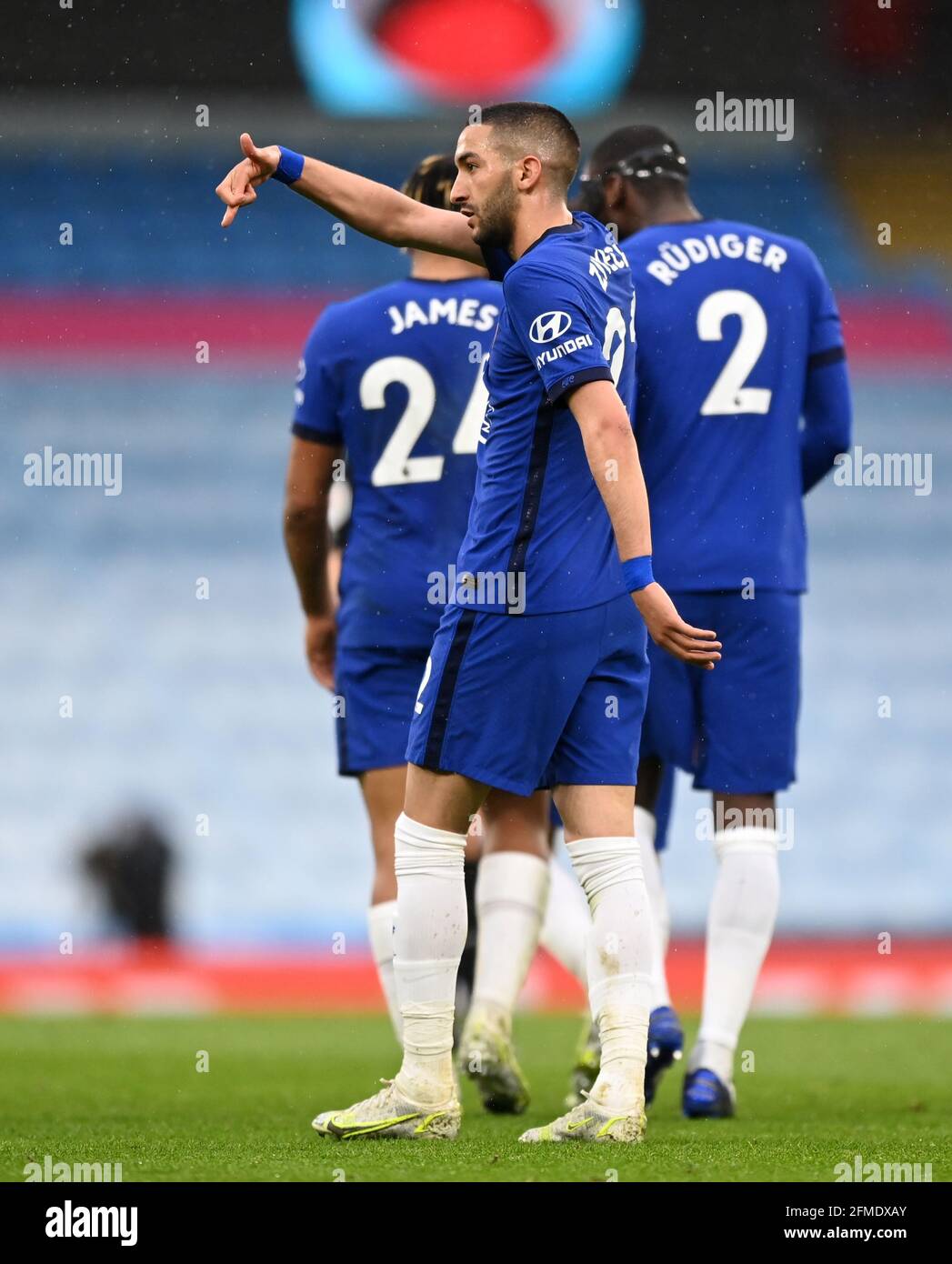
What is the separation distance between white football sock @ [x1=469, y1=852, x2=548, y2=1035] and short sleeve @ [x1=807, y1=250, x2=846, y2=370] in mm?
1453

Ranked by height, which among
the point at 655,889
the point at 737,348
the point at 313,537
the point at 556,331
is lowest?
the point at 655,889

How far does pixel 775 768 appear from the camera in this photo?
4770 mm

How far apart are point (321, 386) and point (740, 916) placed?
167cm

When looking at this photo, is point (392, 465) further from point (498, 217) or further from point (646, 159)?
point (498, 217)

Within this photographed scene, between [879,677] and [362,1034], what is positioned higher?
[879,677]

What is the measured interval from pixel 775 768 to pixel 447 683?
1331mm

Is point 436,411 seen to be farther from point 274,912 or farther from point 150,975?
point 274,912

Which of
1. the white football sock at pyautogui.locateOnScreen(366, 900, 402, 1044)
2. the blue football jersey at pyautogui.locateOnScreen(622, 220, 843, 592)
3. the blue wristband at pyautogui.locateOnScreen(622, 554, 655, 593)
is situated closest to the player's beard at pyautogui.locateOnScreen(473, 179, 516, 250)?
the blue wristband at pyautogui.locateOnScreen(622, 554, 655, 593)

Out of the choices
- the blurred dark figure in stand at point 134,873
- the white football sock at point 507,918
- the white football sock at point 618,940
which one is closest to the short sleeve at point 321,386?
the white football sock at point 507,918

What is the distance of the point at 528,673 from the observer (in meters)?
3.69

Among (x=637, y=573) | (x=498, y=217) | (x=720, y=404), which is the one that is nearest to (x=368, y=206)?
(x=498, y=217)
